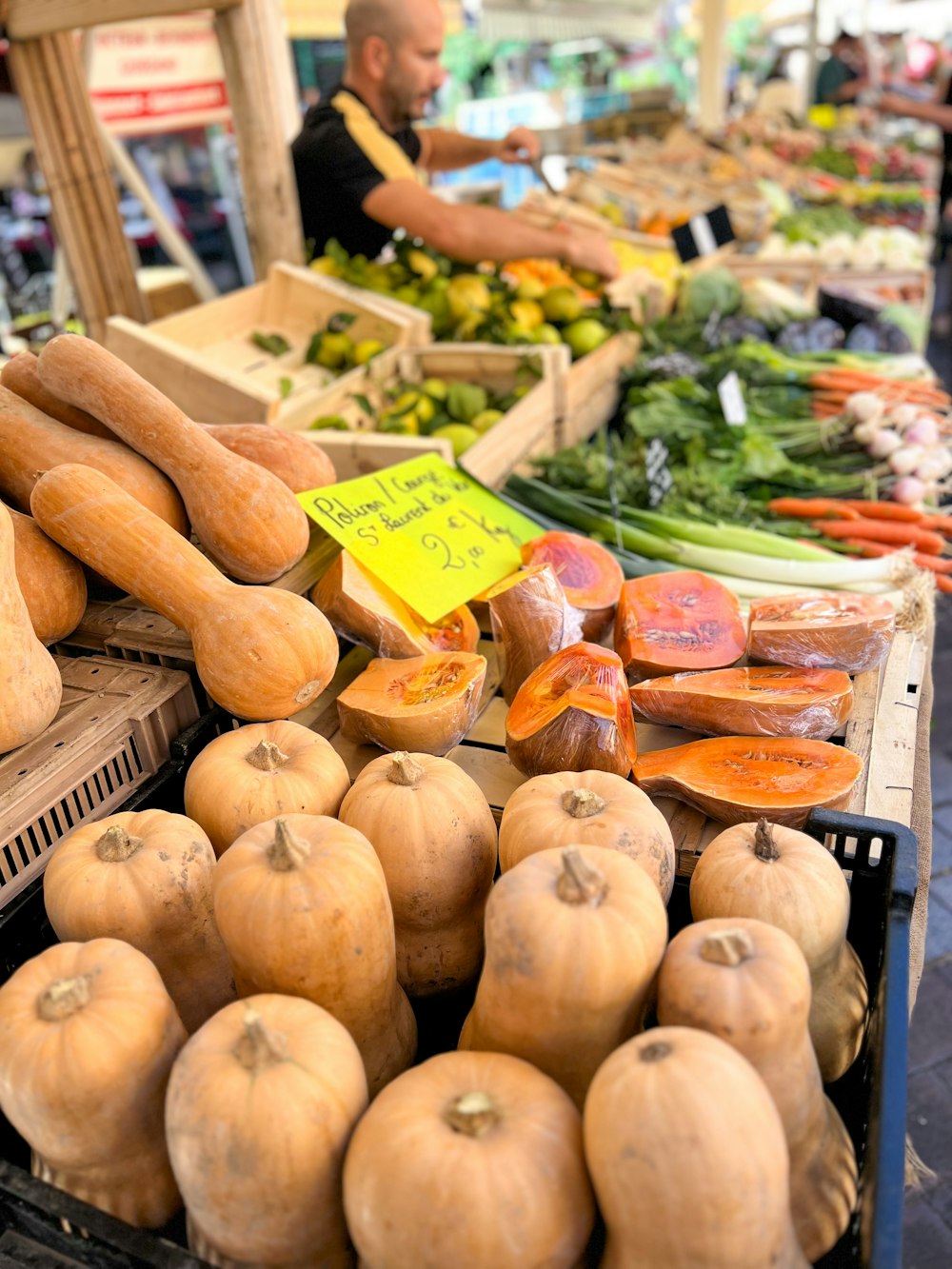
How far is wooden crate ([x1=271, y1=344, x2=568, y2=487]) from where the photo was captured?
2535 mm

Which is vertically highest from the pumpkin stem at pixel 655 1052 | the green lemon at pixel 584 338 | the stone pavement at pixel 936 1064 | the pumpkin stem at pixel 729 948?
the pumpkin stem at pixel 655 1052

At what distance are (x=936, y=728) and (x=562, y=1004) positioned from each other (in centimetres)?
324

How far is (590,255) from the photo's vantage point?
3.93 meters

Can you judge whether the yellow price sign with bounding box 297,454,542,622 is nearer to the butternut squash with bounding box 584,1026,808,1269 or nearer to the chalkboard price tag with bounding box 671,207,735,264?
the butternut squash with bounding box 584,1026,808,1269

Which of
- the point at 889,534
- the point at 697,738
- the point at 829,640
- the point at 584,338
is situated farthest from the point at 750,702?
the point at 584,338

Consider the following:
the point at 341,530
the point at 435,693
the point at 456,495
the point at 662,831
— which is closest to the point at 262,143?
the point at 456,495

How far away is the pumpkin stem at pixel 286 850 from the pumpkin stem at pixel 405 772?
22 cm

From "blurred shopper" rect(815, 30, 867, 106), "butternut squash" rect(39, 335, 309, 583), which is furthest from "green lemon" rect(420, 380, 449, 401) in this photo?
"blurred shopper" rect(815, 30, 867, 106)

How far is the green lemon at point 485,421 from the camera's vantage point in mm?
2791

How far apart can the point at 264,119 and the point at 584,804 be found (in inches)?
105

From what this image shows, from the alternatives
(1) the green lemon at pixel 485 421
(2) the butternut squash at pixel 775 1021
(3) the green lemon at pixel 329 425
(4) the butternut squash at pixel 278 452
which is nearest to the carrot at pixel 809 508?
(1) the green lemon at pixel 485 421

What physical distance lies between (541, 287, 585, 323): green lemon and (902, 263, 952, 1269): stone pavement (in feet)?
7.15

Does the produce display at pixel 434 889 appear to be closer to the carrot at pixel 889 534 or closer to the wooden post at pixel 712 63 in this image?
the carrot at pixel 889 534

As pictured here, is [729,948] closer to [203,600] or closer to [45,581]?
[203,600]
